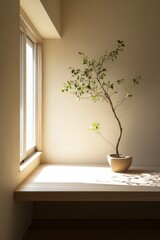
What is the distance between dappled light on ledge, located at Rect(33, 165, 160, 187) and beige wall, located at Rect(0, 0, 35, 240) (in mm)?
418

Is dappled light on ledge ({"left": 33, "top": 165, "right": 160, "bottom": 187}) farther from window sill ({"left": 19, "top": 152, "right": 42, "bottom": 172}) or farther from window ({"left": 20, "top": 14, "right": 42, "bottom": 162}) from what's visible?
window ({"left": 20, "top": 14, "right": 42, "bottom": 162})

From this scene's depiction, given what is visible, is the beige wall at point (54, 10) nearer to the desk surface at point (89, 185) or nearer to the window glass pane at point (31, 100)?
the window glass pane at point (31, 100)

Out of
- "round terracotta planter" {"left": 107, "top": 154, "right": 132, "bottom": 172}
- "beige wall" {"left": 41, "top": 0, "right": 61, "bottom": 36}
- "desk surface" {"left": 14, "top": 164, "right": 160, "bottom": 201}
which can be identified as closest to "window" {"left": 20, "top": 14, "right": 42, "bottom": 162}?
"beige wall" {"left": 41, "top": 0, "right": 61, "bottom": 36}

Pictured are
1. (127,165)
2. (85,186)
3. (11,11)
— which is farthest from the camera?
(127,165)

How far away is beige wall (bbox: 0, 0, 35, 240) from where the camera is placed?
1793mm

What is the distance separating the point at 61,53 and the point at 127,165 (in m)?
1.37

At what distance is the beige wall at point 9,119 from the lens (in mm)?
1793

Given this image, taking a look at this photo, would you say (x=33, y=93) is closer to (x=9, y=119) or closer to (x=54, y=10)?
(x=54, y=10)

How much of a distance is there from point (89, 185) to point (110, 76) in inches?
52.3

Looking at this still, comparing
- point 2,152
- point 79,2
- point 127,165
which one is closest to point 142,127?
point 127,165

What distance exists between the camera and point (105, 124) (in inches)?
126

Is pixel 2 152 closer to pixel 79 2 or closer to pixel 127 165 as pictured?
pixel 127 165

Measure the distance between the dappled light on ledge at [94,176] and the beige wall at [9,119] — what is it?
1.37 ft

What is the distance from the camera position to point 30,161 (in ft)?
8.91
